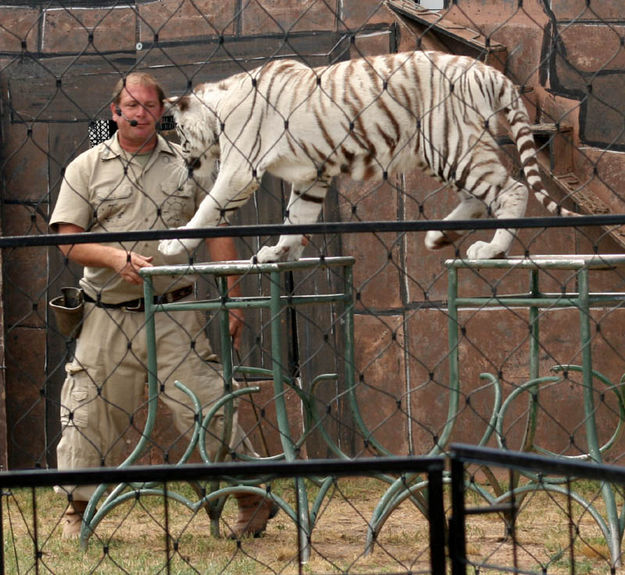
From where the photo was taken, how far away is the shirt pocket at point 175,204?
4.02 m

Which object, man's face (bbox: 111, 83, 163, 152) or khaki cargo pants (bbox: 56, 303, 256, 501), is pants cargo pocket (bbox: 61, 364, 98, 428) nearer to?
khaki cargo pants (bbox: 56, 303, 256, 501)

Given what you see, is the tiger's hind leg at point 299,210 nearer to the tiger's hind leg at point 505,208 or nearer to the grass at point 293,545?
the tiger's hind leg at point 505,208

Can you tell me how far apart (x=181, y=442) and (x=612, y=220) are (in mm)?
2428

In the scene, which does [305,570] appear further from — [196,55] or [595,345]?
[196,55]

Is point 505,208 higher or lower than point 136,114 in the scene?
lower

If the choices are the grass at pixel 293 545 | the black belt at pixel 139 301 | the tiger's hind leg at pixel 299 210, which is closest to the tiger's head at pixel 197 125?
the tiger's hind leg at pixel 299 210

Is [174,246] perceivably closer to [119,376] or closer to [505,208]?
[119,376]

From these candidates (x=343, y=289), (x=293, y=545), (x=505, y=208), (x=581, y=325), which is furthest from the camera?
(x=343, y=289)

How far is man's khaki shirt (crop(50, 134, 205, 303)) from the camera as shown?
4.03m

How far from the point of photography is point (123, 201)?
13.3 feet

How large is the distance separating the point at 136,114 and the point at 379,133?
3.44 ft

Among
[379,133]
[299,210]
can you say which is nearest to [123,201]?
[299,210]

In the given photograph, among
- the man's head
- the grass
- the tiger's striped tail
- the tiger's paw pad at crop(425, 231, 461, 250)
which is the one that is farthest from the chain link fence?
the tiger's striped tail

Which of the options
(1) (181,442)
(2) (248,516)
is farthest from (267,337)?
(2) (248,516)
